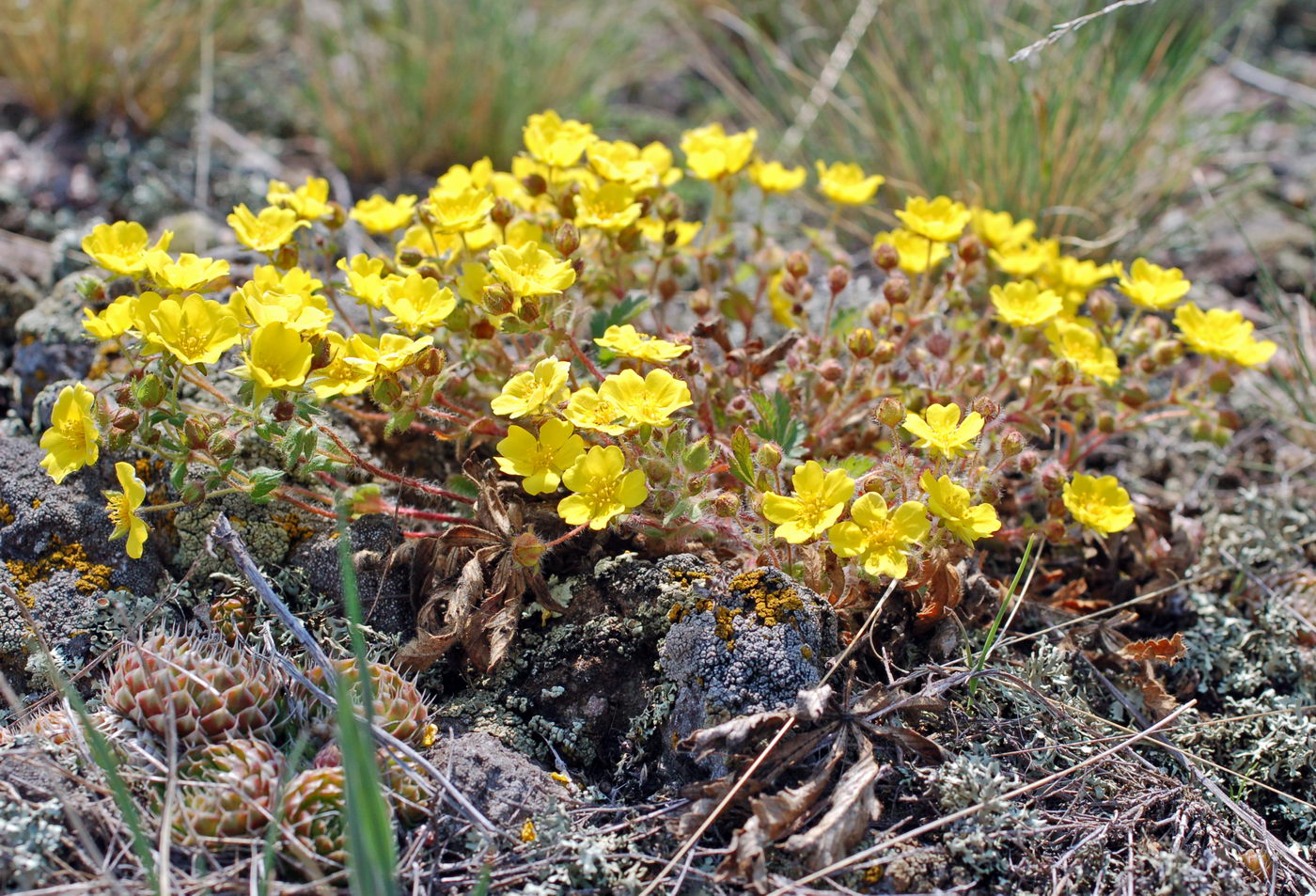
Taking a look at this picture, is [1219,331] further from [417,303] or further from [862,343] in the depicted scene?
[417,303]

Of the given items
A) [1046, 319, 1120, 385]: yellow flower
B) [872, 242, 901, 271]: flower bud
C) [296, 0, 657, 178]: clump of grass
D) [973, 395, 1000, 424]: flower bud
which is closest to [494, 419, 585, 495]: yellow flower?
[973, 395, 1000, 424]: flower bud

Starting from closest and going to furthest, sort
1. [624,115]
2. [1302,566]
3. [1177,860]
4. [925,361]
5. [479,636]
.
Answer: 1. [1177,860]
2. [479,636]
3. [925,361]
4. [1302,566]
5. [624,115]

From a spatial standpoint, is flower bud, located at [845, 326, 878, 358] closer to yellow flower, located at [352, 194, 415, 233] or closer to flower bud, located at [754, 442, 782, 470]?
flower bud, located at [754, 442, 782, 470]

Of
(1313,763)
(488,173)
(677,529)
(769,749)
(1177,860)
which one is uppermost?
(488,173)

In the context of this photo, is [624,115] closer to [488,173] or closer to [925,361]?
[488,173]

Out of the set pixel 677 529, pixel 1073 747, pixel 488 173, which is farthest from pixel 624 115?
pixel 1073 747

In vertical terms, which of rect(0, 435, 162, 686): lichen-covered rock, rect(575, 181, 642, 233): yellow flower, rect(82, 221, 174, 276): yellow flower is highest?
rect(82, 221, 174, 276): yellow flower

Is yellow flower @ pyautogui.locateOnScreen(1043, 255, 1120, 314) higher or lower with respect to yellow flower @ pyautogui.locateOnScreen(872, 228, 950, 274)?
lower

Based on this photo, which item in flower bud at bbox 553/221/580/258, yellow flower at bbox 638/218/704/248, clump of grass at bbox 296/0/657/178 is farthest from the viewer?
clump of grass at bbox 296/0/657/178
